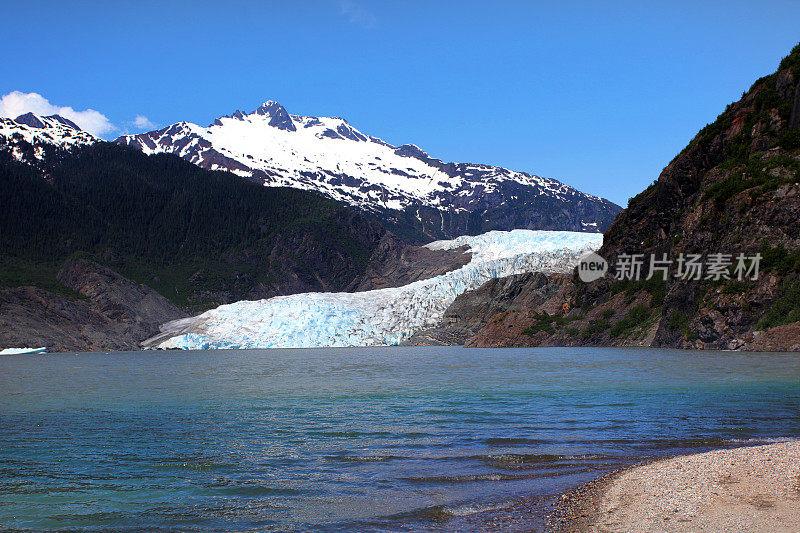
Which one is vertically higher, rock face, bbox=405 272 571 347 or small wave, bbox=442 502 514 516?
rock face, bbox=405 272 571 347

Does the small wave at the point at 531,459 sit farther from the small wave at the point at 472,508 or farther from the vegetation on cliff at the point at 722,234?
the vegetation on cliff at the point at 722,234

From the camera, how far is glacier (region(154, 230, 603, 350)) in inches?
4316

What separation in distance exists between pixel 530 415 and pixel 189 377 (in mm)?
30394

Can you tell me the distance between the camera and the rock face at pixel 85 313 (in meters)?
109

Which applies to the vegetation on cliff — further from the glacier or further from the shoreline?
the shoreline

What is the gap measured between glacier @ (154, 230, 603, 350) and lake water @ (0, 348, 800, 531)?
74.0 m

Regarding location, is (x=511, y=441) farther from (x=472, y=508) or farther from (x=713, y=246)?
(x=713, y=246)

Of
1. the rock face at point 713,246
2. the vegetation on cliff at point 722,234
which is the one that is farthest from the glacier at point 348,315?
the vegetation on cliff at point 722,234

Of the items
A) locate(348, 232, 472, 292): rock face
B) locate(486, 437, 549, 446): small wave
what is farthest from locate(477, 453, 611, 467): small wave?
locate(348, 232, 472, 292): rock face

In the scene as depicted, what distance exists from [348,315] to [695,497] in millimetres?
103986

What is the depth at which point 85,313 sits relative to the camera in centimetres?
12644

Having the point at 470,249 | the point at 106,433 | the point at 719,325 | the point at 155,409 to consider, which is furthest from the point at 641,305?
the point at 470,249

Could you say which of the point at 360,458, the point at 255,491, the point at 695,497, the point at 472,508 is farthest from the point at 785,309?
the point at 255,491

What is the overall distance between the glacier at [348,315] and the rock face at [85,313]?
344 inches
